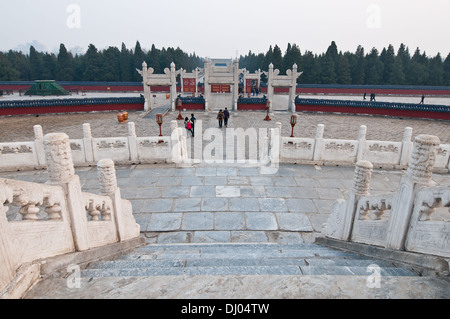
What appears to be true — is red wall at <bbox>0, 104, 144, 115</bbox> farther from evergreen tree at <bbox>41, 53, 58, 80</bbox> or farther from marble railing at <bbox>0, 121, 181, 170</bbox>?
evergreen tree at <bbox>41, 53, 58, 80</bbox>

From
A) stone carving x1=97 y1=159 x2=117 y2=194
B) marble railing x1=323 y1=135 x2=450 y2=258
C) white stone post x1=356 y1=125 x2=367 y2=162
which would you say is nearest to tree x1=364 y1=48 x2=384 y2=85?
white stone post x1=356 y1=125 x2=367 y2=162

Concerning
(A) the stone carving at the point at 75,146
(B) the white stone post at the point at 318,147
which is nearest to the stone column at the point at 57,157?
(A) the stone carving at the point at 75,146

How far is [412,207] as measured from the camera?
3.28 m

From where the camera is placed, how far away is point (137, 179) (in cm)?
819

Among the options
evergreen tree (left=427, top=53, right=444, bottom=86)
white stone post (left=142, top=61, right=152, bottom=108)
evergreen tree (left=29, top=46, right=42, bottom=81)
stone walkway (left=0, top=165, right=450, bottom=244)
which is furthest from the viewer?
evergreen tree (left=29, top=46, right=42, bottom=81)

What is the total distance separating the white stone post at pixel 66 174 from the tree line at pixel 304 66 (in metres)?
38.5

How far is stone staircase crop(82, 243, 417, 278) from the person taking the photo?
297 centimetres

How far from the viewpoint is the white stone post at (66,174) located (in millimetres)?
3106

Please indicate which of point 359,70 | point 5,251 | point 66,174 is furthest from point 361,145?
point 359,70

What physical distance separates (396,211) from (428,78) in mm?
42680

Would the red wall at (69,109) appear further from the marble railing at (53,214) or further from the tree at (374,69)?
the tree at (374,69)
